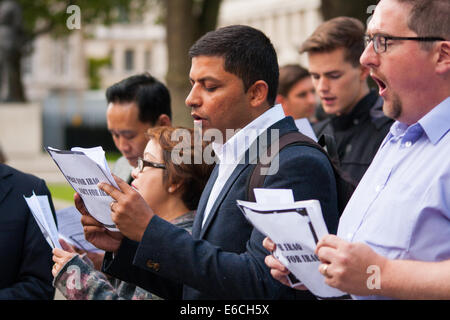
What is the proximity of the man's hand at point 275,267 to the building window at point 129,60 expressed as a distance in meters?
95.7

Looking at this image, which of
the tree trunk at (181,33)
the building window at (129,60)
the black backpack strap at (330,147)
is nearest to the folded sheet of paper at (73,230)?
the black backpack strap at (330,147)

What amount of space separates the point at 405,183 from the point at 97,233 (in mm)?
1278

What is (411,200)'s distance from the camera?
7.14 ft

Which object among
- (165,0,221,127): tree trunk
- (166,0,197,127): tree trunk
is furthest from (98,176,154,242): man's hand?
(166,0,197,127): tree trunk

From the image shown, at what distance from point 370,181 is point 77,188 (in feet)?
3.30

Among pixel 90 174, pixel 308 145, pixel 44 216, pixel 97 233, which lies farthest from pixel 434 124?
pixel 44 216

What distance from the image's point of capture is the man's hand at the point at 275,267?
2.30 m

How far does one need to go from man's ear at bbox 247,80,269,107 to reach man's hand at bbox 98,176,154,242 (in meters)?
0.70

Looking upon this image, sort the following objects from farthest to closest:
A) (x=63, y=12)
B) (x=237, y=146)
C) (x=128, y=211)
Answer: (x=63, y=12)
(x=237, y=146)
(x=128, y=211)

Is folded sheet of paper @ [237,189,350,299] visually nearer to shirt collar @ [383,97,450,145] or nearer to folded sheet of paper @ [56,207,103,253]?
shirt collar @ [383,97,450,145]

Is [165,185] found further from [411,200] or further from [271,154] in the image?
[411,200]

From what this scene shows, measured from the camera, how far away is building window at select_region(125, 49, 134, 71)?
96562mm
